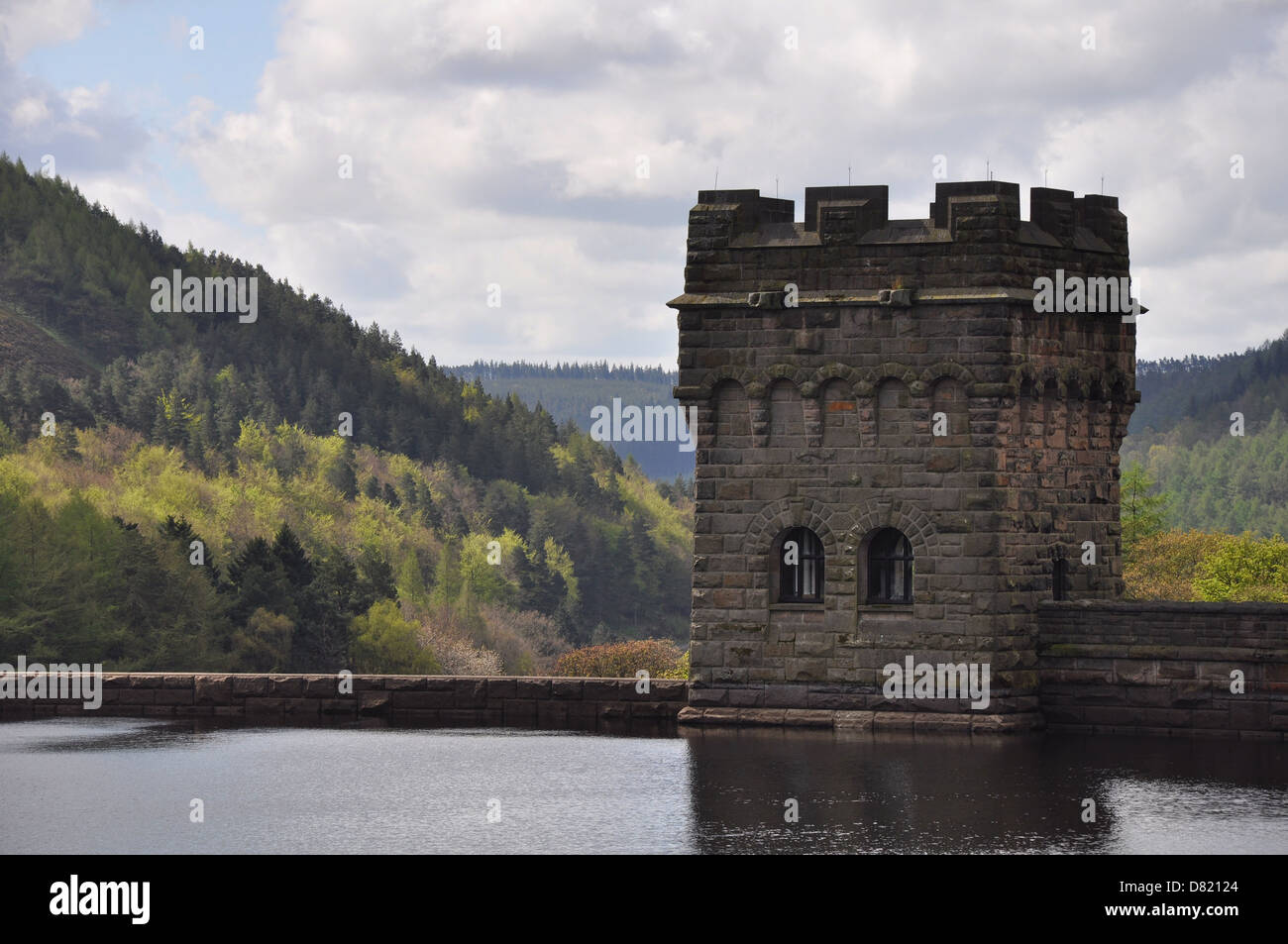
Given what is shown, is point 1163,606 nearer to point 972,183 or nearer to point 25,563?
point 972,183

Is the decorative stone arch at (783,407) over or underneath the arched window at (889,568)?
over

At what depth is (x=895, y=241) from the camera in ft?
90.4

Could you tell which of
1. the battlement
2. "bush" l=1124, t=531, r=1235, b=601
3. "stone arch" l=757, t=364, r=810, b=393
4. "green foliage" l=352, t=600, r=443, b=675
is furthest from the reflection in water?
"green foliage" l=352, t=600, r=443, b=675

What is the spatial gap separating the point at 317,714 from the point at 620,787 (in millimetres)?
7958

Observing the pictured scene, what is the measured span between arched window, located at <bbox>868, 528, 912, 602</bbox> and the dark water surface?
199cm

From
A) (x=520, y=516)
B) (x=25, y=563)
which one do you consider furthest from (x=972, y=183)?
(x=520, y=516)

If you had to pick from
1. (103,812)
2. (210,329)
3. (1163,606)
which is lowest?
(103,812)

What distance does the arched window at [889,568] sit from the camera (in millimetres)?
27672

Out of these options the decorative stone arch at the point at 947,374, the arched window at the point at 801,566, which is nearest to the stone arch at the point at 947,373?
Result: the decorative stone arch at the point at 947,374

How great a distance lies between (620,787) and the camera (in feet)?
75.2

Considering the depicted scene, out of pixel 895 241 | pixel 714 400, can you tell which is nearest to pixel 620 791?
pixel 714 400

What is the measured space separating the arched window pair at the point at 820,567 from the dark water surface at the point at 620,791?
6.58ft

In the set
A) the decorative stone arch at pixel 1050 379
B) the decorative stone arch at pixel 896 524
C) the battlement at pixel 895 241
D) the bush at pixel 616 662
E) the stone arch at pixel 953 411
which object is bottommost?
the bush at pixel 616 662

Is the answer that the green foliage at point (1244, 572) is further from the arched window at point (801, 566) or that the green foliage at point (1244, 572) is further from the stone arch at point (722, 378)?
the stone arch at point (722, 378)
